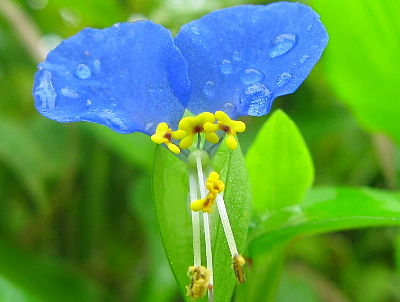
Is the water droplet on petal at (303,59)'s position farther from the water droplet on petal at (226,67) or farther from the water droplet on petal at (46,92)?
the water droplet on petal at (46,92)

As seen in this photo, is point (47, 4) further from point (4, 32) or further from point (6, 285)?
point (6, 285)

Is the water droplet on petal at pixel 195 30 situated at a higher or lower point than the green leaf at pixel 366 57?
higher

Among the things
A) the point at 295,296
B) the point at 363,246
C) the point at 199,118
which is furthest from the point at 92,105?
the point at 363,246

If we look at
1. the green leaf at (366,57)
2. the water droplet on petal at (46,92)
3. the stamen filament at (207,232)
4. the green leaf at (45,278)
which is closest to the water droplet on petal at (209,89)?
the stamen filament at (207,232)

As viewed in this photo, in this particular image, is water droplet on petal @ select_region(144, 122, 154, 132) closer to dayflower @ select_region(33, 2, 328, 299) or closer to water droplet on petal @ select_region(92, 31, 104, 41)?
dayflower @ select_region(33, 2, 328, 299)

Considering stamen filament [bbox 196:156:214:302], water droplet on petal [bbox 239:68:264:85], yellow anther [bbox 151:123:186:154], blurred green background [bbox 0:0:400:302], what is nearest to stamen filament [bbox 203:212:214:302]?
stamen filament [bbox 196:156:214:302]

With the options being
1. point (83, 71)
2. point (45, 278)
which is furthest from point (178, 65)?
point (45, 278)

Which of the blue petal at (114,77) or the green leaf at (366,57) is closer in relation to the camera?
the blue petal at (114,77)
